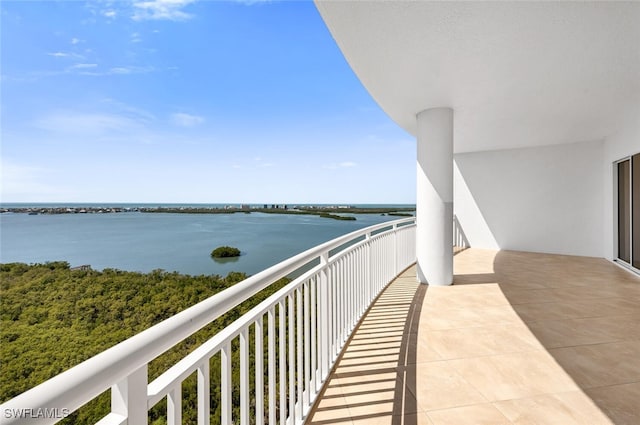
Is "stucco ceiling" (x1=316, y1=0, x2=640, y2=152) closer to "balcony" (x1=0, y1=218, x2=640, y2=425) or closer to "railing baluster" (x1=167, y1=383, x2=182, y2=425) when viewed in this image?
"balcony" (x1=0, y1=218, x2=640, y2=425)

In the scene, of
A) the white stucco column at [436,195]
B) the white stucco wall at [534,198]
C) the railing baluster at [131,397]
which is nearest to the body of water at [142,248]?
the white stucco wall at [534,198]

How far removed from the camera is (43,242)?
1984 centimetres

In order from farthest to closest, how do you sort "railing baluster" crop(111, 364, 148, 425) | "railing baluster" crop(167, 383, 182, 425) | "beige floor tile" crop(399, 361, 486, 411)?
"beige floor tile" crop(399, 361, 486, 411) < "railing baluster" crop(167, 383, 182, 425) < "railing baluster" crop(111, 364, 148, 425)

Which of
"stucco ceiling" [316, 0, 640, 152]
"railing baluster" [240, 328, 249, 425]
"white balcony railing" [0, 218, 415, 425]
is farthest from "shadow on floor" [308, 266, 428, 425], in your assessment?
"stucco ceiling" [316, 0, 640, 152]

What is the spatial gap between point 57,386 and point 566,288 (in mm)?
5693

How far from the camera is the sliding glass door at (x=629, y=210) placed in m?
5.16

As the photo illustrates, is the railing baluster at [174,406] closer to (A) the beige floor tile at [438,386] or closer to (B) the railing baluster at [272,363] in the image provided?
(B) the railing baluster at [272,363]

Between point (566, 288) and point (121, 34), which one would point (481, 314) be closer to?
point (566, 288)

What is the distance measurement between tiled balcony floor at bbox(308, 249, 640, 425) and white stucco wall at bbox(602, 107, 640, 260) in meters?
2.68

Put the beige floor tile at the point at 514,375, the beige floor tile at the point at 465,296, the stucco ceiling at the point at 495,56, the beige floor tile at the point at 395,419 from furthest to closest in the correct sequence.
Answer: the beige floor tile at the point at 465,296
the stucco ceiling at the point at 495,56
the beige floor tile at the point at 514,375
the beige floor tile at the point at 395,419

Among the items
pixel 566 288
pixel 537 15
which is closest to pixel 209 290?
pixel 566 288

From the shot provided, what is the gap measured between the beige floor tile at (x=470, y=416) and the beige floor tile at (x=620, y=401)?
0.64m

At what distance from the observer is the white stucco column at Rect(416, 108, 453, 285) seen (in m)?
4.39

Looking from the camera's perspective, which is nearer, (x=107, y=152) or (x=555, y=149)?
(x=555, y=149)
